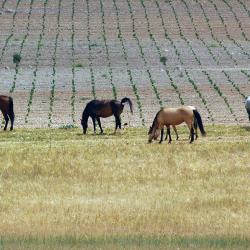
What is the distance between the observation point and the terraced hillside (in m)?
54.1

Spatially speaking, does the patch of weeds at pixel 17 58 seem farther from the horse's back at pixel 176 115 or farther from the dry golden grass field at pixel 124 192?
the horse's back at pixel 176 115

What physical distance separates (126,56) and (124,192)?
140ft

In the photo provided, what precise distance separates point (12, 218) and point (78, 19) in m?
58.0

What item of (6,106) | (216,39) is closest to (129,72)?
(216,39)

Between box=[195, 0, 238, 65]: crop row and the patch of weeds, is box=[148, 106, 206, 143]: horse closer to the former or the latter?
box=[195, 0, 238, 65]: crop row

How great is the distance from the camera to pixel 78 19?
80.3 meters

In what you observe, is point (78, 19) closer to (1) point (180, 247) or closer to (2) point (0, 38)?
(2) point (0, 38)

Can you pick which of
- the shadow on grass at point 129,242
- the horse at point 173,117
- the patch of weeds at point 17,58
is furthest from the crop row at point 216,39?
the shadow on grass at point 129,242

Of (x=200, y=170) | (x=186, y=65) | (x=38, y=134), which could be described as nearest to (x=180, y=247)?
(x=200, y=170)

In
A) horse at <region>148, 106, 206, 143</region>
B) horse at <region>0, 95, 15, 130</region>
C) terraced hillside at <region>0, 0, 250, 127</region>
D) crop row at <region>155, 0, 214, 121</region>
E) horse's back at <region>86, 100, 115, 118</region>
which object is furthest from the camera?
terraced hillside at <region>0, 0, 250, 127</region>

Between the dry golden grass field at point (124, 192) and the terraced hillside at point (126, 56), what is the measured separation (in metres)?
13.3

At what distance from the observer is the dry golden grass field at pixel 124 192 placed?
20697 mm

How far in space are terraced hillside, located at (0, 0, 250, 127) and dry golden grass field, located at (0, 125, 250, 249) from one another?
13.3m

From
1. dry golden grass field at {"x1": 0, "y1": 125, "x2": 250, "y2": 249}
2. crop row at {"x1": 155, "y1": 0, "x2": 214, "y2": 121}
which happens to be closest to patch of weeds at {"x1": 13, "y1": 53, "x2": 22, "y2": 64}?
crop row at {"x1": 155, "y1": 0, "x2": 214, "y2": 121}
